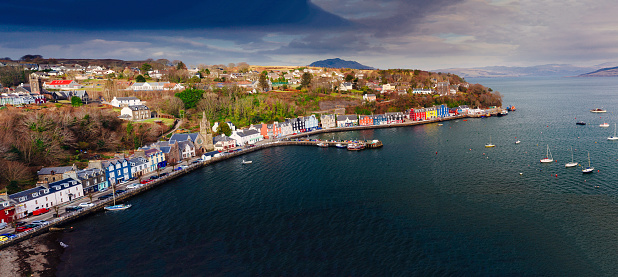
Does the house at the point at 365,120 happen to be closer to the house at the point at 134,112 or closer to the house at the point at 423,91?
the house at the point at 423,91

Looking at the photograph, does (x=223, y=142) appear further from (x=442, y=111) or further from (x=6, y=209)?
(x=442, y=111)

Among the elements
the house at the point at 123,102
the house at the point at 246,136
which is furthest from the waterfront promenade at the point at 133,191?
the house at the point at 123,102

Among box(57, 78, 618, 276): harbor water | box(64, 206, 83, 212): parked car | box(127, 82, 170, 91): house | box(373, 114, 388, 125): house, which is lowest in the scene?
box(57, 78, 618, 276): harbor water

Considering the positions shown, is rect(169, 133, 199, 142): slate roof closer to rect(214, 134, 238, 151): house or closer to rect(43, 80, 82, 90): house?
rect(214, 134, 238, 151): house


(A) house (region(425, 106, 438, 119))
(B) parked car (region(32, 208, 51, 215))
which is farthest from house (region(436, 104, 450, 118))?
(B) parked car (region(32, 208, 51, 215))

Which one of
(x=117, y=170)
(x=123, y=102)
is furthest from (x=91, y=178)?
(x=123, y=102)
